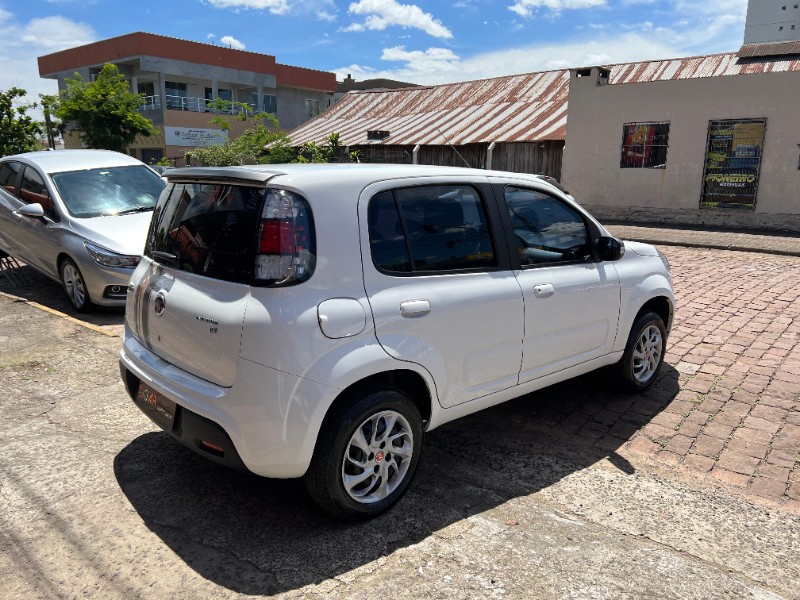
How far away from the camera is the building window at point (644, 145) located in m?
16.2

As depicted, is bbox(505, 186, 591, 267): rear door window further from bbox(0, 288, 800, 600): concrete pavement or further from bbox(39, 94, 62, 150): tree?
bbox(39, 94, 62, 150): tree

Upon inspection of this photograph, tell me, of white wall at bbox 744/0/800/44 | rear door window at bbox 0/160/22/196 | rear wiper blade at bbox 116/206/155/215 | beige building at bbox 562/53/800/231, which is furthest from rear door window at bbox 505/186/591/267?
white wall at bbox 744/0/800/44

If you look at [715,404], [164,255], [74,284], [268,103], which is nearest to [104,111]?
[268,103]

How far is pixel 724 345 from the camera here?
600 cm

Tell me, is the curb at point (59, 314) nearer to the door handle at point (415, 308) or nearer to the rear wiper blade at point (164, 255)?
the rear wiper blade at point (164, 255)

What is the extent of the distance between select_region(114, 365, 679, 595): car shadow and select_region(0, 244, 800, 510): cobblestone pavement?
0.11 ft

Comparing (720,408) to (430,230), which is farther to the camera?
(720,408)

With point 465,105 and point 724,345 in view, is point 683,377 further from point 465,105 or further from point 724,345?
point 465,105

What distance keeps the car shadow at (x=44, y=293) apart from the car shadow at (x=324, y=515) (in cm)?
332

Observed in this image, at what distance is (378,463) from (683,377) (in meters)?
3.27

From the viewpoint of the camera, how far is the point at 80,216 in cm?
727

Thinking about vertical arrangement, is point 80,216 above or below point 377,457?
above

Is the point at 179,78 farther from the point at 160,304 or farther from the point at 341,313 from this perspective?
the point at 341,313

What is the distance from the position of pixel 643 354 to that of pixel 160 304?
11.5 feet
